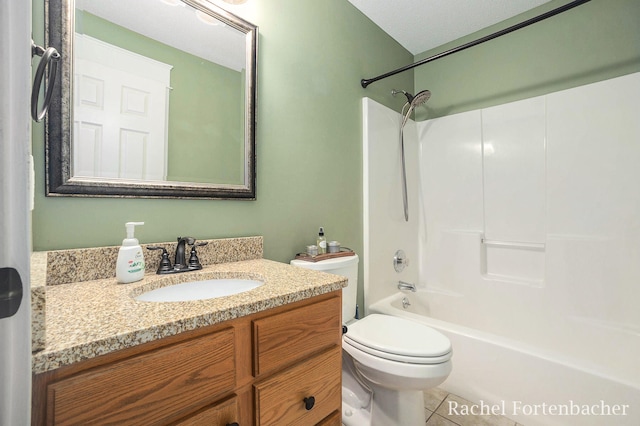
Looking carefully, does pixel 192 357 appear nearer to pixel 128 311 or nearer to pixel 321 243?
pixel 128 311

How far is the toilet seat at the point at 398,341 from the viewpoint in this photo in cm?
114

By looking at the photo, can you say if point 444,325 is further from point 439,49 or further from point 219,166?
point 439,49

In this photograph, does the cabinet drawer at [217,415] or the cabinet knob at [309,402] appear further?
the cabinet knob at [309,402]

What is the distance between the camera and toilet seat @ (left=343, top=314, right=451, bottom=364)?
1135mm

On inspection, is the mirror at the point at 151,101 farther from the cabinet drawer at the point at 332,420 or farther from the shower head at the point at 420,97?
the shower head at the point at 420,97

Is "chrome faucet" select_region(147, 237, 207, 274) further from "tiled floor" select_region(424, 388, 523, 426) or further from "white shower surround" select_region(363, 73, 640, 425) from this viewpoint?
"tiled floor" select_region(424, 388, 523, 426)

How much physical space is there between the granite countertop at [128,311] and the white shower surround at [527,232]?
1172 millimetres

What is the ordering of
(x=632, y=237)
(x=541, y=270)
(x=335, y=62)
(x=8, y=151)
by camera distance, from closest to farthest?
1. (x=8, y=151)
2. (x=632, y=237)
3. (x=335, y=62)
4. (x=541, y=270)

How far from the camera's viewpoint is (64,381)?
0.44 metres

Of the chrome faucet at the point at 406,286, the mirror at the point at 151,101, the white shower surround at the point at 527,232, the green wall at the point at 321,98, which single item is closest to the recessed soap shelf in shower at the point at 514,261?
the white shower surround at the point at 527,232

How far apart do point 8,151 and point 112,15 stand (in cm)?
94

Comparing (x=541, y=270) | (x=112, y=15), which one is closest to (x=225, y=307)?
(x=112, y=15)

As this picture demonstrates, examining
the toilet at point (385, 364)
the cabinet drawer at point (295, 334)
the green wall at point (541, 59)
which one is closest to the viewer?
the cabinet drawer at point (295, 334)

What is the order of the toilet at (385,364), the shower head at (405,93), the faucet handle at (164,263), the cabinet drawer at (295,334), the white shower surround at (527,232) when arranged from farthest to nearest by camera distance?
1. the shower head at (405,93)
2. the white shower surround at (527,232)
3. the toilet at (385,364)
4. the faucet handle at (164,263)
5. the cabinet drawer at (295,334)
